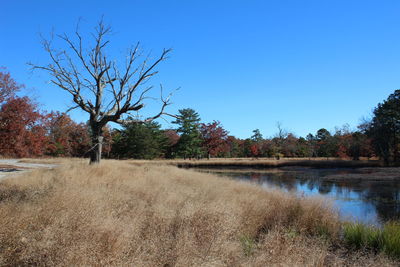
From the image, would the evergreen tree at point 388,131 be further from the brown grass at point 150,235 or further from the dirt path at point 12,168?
the dirt path at point 12,168

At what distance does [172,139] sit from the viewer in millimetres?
68938

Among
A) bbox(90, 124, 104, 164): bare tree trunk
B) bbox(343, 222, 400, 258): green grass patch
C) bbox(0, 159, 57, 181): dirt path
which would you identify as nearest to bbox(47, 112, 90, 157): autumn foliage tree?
bbox(0, 159, 57, 181): dirt path

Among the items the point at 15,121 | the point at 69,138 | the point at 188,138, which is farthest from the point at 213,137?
the point at 15,121

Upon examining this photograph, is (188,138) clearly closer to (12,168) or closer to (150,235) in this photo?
(12,168)

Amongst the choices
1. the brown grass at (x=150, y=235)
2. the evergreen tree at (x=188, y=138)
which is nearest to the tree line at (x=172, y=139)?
the evergreen tree at (x=188, y=138)

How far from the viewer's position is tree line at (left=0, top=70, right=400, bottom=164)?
20109 mm

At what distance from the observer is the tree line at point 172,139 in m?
20.1

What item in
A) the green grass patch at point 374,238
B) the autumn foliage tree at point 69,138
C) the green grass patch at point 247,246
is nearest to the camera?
the green grass patch at point 247,246

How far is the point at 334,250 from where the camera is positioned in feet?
23.7

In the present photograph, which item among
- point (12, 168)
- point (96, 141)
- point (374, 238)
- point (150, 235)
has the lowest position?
point (374, 238)

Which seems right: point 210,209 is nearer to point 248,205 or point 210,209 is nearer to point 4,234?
point 248,205

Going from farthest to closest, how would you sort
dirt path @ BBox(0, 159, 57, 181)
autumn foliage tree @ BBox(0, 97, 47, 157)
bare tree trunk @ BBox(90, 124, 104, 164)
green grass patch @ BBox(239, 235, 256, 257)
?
autumn foliage tree @ BBox(0, 97, 47, 157) → bare tree trunk @ BBox(90, 124, 104, 164) → dirt path @ BBox(0, 159, 57, 181) → green grass patch @ BBox(239, 235, 256, 257)

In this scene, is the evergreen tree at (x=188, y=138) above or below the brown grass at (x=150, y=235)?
above

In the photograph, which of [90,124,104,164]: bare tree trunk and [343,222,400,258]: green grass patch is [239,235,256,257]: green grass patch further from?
[90,124,104,164]: bare tree trunk
